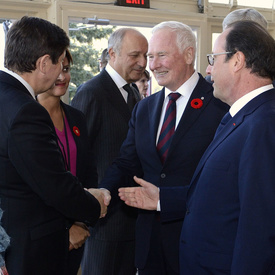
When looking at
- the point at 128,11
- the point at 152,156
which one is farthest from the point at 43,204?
the point at 128,11

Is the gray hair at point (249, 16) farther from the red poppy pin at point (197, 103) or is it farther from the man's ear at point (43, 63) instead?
the man's ear at point (43, 63)

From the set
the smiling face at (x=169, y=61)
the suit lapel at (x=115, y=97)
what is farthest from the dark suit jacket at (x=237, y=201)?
the suit lapel at (x=115, y=97)

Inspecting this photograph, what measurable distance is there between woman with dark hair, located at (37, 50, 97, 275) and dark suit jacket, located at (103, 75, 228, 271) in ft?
0.58

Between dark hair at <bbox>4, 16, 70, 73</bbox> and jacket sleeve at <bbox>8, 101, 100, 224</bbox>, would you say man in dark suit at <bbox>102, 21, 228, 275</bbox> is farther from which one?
dark hair at <bbox>4, 16, 70, 73</bbox>

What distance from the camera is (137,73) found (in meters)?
3.11

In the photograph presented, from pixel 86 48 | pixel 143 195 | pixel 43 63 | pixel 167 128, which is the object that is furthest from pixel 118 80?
pixel 86 48

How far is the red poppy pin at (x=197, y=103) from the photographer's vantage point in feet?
7.27

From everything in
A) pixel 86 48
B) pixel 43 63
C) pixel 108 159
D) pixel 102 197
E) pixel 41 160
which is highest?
pixel 86 48

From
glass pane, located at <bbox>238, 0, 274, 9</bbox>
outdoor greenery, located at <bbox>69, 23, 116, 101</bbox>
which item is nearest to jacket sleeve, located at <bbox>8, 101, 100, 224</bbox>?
outdoor greenery, located at <bbox>69, 23, 116, 101</bbox>

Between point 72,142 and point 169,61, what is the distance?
71cm

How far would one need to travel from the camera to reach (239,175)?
4.90ft

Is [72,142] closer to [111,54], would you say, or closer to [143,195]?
[143,195]

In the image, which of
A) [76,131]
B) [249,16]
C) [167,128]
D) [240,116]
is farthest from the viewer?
[249,16]

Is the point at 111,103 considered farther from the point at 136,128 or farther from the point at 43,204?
the point at 43,204
